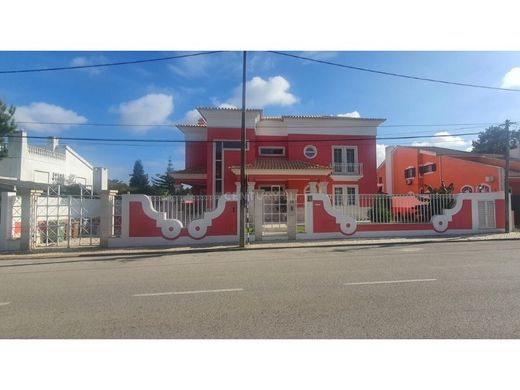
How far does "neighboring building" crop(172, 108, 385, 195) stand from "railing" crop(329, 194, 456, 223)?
6.87 metres

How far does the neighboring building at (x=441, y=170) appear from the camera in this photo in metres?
21.5

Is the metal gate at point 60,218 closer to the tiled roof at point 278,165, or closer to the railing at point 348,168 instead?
the tiled roof at point 278,165

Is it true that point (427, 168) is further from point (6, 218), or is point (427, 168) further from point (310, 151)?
point (6, 218)

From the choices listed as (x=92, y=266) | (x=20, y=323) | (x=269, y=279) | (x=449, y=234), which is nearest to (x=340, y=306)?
(x=269, y=279)

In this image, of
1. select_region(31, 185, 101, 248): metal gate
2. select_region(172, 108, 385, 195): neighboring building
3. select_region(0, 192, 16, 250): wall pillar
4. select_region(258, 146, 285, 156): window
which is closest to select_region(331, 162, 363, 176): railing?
select_region(172, 108, 385, 195): neighboring building

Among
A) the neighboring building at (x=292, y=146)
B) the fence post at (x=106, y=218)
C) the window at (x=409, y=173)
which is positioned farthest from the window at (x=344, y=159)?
the fence post at (x=106, y=218)

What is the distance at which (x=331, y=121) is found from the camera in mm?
23281

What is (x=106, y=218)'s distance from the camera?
12539 millimetres

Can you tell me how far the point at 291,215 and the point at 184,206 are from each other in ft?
15.0

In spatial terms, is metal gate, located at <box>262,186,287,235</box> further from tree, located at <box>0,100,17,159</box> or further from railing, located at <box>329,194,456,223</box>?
tree, located at <box>0,100,17,159</box>

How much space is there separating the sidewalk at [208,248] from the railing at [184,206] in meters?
1.70

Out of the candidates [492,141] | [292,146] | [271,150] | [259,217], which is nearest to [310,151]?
[292,146]

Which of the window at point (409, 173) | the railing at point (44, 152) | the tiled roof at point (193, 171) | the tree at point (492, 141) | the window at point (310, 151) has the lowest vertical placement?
the tiled roof at point (193, 171)

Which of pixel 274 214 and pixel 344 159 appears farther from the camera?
pixel 344 159
